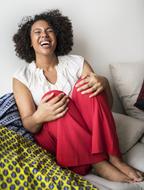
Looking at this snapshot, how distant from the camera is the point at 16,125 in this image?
1.50 metres

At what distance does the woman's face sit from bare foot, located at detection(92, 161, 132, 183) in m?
0.68

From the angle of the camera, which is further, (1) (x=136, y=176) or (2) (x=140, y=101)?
(2) (x=140, y=101)

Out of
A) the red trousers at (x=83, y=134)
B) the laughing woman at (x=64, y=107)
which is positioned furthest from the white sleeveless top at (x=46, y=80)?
the red trousers at (x=83, y=134)

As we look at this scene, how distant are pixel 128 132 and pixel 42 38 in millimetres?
697

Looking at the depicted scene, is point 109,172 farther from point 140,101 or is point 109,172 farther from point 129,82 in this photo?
point 129,82

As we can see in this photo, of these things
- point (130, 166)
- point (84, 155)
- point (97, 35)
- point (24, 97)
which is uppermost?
point (97, 35)

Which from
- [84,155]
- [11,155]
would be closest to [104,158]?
[84,155]

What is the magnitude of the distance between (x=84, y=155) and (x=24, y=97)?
1.50ft

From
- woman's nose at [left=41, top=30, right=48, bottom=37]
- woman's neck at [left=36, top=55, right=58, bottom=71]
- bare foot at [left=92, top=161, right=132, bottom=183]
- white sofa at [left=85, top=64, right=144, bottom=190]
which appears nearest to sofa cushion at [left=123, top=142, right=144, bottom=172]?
white sofa at [left=85, top=64, right=144, bottom=190]

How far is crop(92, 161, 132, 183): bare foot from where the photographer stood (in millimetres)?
1295

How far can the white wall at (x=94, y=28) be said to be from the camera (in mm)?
1724

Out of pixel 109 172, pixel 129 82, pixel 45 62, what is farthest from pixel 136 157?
pixel 45 62

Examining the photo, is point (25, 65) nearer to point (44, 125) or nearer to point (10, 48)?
point (10, 48)

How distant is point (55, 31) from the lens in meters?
1.78
